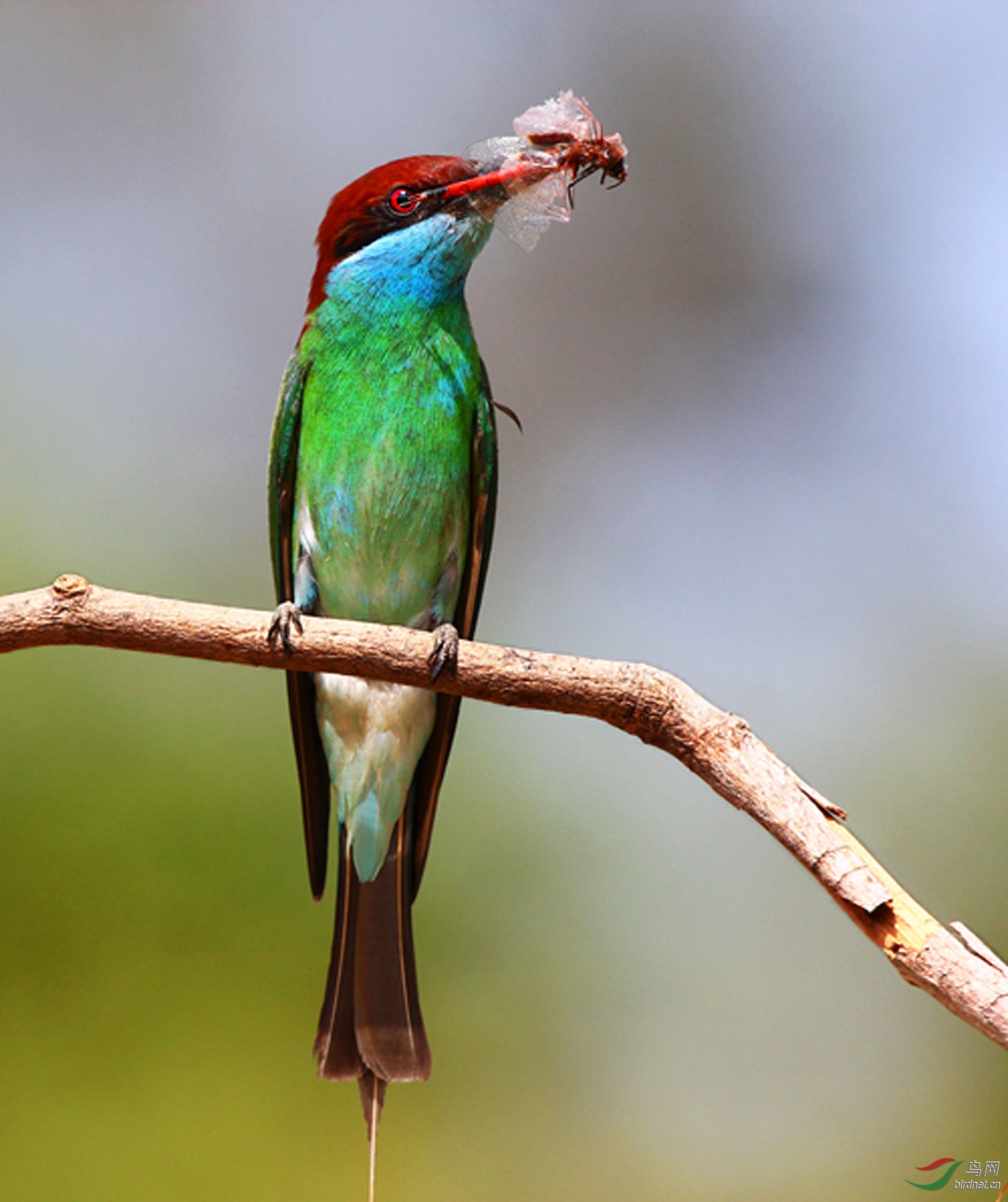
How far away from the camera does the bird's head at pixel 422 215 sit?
2.12 m

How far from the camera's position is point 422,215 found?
2148mm

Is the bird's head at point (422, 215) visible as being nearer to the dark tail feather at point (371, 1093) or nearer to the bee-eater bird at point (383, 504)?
the bee-eater bird at point (383, 504)

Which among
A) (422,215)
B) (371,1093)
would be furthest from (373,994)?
(422,215)

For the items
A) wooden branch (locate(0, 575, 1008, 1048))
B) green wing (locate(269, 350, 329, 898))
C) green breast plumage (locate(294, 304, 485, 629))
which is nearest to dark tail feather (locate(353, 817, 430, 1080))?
Result: green wing (locate(269, 350, 329, 898))

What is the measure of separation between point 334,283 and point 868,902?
154cm

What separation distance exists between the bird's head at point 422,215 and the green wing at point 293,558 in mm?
227

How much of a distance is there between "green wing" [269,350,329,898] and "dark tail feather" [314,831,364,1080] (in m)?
0.09

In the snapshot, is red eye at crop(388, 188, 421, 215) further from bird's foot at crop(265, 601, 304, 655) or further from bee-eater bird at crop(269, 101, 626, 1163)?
bird's foot at crop(265, 601, 304, 655)

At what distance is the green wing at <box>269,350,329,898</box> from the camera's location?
→ 2.21 meters

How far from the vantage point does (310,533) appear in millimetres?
2176

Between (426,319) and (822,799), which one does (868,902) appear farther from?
(426,319)

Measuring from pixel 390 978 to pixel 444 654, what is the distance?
0.75 metres

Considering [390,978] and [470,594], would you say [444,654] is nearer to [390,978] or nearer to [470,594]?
[470,594]

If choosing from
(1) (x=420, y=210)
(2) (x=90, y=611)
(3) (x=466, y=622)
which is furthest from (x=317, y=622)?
(1) (x=420, y=210)
